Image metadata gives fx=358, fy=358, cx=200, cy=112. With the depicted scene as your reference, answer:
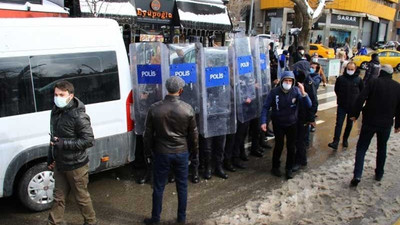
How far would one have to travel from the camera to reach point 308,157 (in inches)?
256

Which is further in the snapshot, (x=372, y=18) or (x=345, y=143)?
(x=372, y=18)

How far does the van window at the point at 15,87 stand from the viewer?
3809 mm

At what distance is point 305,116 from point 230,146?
130cm

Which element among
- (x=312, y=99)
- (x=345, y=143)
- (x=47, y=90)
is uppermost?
(x=47, y=90)

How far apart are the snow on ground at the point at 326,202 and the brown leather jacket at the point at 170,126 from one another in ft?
3.49

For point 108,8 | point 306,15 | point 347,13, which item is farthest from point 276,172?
point 347,13

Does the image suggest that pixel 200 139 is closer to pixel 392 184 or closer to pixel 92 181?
pixel 92 181

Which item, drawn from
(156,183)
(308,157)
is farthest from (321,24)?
(156,183)

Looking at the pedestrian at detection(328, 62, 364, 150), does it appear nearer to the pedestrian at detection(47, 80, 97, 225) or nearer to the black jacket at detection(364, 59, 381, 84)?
the black jacket at detection(364, 59, 381, 84)

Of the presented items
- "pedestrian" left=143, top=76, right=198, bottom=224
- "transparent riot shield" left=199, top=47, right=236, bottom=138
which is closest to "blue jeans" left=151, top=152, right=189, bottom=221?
"pedestrian" left=143, top=76, right=198, bottom=224

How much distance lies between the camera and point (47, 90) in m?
4.15

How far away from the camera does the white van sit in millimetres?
3873

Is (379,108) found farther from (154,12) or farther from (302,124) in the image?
(154,12)

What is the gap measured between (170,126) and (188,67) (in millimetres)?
1509
